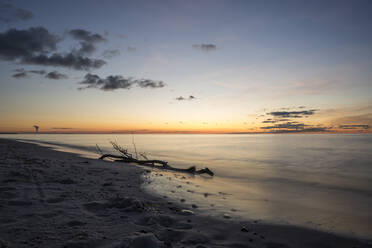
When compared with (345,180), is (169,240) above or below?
above

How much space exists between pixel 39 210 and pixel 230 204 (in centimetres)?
545

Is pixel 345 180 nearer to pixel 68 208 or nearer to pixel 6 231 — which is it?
pixel 68 208

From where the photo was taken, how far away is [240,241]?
4059 millimetres

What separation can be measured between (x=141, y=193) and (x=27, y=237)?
13.9ft

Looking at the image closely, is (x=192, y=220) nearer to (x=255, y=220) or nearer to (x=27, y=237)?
(x=255, y=220)

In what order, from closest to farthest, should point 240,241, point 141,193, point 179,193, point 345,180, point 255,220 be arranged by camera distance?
point 240,241 < point 255,220 < point 141,193 < point 179,193 < point 345,180

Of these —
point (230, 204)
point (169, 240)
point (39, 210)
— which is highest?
point (39, 210)

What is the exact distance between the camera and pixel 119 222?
435cm

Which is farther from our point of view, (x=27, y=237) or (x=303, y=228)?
(x=303, y=228)

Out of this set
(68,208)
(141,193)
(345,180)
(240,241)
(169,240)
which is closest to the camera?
(169,240)

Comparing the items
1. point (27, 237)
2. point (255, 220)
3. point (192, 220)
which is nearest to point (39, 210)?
point (27, 237)

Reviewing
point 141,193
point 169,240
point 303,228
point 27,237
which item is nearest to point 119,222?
point 169,240

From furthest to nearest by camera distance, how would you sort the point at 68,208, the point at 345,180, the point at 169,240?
the point at 345,180 < the point at 68,208 < the point at 169,240

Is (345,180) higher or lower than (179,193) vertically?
lower
